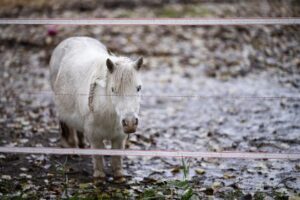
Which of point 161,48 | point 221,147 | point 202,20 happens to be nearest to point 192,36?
point 161,48

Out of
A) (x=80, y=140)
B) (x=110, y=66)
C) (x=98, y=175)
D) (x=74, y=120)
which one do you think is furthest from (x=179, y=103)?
(x=110, y=66)

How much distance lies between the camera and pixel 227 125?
302 inches

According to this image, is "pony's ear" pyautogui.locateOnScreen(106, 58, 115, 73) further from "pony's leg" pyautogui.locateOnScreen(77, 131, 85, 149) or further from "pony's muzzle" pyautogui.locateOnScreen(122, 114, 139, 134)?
"pony's leg" pyautogui.locateOnScreen(77, 131, 85, 149)

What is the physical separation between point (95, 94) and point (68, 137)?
5.26 feet

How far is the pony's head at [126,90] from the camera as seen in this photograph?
457 cm

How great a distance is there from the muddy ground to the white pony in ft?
1.15

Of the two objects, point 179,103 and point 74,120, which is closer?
point 74,120

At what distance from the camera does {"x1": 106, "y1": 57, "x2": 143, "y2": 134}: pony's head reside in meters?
4.57

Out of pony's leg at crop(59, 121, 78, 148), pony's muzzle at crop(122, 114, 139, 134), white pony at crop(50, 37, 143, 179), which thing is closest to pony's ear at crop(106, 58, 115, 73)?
white pony at crop(50, 37, 143, 179)

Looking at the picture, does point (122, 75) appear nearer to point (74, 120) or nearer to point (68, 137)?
point (74, 120)

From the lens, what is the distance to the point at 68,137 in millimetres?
6594

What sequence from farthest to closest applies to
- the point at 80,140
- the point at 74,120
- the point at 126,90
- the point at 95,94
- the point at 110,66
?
the point at 80,140 → the point at 74,120 → the point at 95,94 → the point at 110,66 → the point at 126,90

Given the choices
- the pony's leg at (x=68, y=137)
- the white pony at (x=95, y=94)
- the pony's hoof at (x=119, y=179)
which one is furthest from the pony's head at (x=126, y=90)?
the pony's leg at (x=68, y=137)

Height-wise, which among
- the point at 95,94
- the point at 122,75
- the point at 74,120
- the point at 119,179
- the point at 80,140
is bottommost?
the point at 119,179
